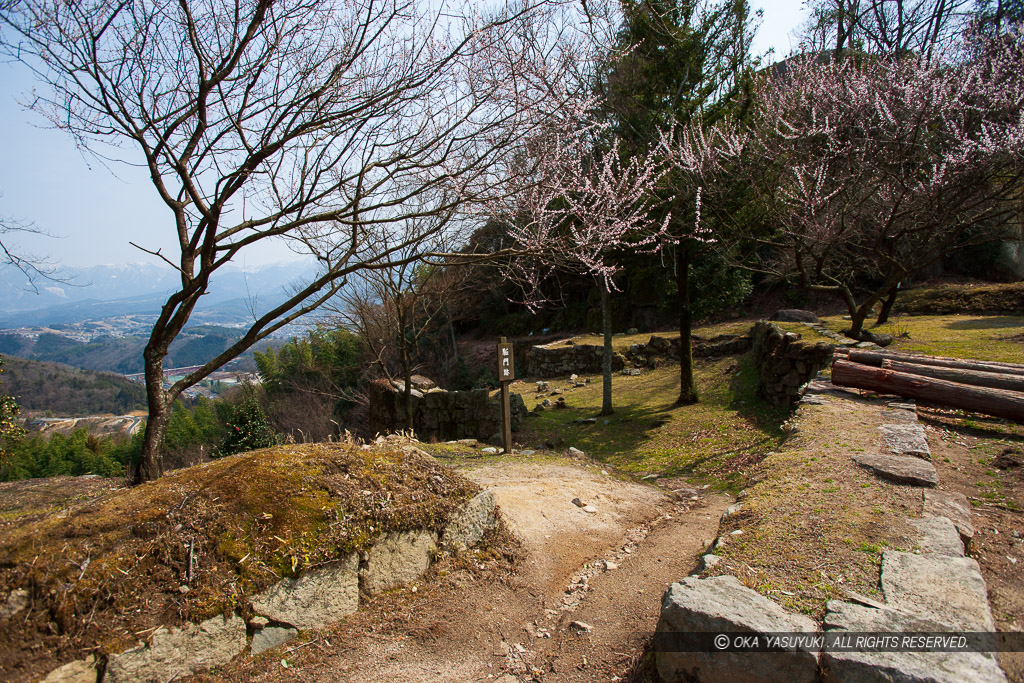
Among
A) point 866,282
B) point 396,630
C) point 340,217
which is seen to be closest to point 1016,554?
point 396,630

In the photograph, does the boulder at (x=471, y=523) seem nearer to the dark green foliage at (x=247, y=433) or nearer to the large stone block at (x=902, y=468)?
the large stone block at (x=902, y=468)

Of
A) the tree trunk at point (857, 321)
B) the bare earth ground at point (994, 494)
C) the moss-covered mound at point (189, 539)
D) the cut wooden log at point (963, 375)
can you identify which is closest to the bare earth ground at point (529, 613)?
the moss-covered mound at point (189, 539)

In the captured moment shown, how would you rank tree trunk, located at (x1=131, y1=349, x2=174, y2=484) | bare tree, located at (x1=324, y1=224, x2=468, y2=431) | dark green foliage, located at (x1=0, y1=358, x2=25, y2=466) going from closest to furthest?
tree trunk, located at (x1=131, y1=349, x2=174, y2=484), dark green foliage, located at (x1=0, y1=358, x2=25, y2=466), bare tree, located at (x1=324, y1=224, x2=468, y2=431)

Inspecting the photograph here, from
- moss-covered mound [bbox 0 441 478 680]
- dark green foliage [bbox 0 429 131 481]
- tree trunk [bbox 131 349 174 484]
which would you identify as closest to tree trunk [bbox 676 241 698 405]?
moss-covered mound [bbox 0 441 478 680]

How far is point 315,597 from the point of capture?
2.66 m

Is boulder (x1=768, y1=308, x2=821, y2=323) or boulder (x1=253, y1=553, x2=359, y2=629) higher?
boulder (x1=768, y1=308, x2=821, y2=323)

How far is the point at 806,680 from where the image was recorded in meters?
1.96

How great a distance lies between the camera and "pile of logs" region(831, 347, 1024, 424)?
16.1ft

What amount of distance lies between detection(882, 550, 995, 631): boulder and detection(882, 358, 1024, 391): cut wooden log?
3.73m

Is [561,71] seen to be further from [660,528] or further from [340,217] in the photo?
[660,528]

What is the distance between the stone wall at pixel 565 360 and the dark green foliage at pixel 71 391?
45222 millimetres

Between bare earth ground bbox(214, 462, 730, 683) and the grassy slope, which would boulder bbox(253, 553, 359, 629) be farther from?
the grassy slope

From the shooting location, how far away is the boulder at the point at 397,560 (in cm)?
291

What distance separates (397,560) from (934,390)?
220 inches
